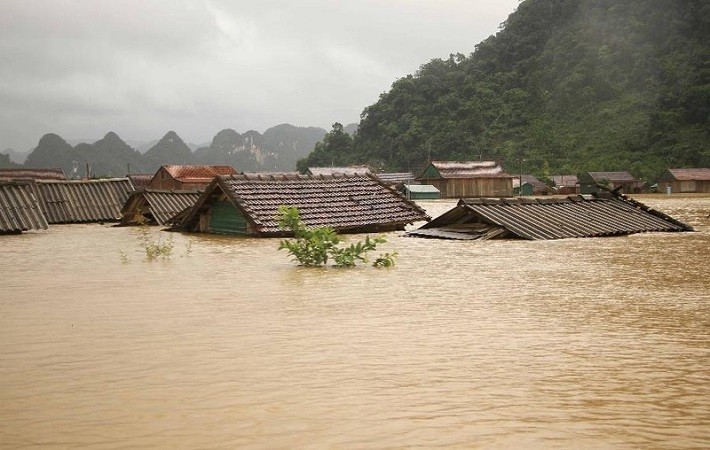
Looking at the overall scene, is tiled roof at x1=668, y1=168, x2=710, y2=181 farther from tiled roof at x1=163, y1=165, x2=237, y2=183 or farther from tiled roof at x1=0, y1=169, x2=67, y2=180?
tiled roof at x1=0, y1=169, x2=67, y2=180

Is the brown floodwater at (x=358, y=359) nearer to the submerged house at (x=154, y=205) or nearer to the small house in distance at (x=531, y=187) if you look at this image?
the submerged house at (x=154, y=205)

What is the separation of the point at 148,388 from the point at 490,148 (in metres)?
74.5

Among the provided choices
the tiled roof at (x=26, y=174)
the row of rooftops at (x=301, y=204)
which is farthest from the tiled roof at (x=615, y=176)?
the row of rooftops at (x=301, y=204)

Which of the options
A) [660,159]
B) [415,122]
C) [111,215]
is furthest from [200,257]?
[415,122]

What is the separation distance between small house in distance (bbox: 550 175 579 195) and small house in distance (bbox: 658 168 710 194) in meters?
7.18

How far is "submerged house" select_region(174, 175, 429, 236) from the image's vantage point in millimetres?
17984

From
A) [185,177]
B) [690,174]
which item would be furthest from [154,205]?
[690,174]

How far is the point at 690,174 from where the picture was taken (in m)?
60.5

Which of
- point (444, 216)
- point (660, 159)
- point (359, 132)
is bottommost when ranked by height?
point (444, 216)

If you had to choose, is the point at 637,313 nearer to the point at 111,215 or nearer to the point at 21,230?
the point at 21,230


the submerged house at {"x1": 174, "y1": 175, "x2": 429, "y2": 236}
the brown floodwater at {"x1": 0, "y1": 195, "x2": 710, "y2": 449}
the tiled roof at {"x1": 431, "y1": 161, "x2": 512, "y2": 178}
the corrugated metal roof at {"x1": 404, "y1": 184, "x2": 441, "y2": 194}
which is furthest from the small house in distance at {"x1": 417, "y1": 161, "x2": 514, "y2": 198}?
the brown floodwater at {"x1": 0, "y1": 195, "x2": 710, "y2": 449}

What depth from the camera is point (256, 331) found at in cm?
635

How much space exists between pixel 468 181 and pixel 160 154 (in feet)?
268

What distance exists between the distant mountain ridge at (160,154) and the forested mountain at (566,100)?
35.6 metres
